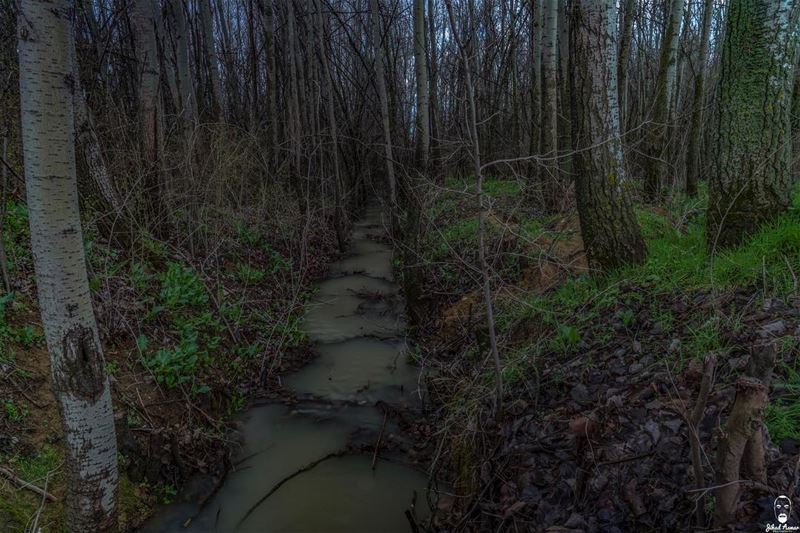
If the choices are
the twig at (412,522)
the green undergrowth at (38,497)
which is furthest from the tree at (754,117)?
the green undergrowth at (38,497)

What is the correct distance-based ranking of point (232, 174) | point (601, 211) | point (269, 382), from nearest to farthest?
point (601, 211)
point (269, 382)
point (232, 174)

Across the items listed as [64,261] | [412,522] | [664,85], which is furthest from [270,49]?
[412,522]

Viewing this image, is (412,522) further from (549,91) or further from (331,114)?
(331,114)

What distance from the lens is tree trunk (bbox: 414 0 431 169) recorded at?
699 centimetres

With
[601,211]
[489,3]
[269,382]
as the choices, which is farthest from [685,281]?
[489,3]

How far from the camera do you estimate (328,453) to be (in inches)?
176

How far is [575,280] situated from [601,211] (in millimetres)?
768

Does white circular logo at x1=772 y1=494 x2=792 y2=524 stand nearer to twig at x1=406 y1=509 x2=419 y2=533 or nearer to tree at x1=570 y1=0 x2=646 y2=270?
twig at x1=406 y1=509 x2=419 y2=533

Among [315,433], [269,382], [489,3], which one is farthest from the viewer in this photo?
[489,3]

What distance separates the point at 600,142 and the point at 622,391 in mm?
2280

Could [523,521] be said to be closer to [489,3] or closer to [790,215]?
[790,215]

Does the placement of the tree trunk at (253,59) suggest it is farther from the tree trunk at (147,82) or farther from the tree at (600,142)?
the tree at (600,142)

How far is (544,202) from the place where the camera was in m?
7.57

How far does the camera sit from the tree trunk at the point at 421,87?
6.99 metres
